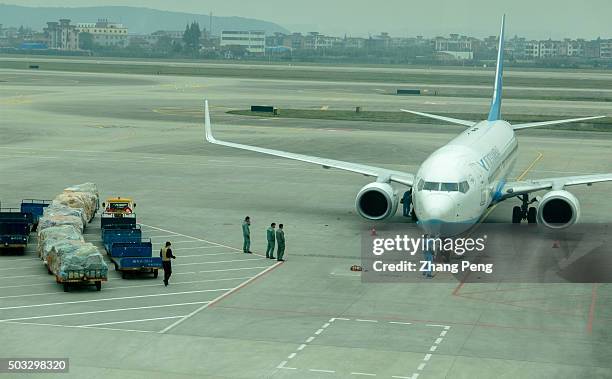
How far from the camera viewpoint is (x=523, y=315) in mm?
35656

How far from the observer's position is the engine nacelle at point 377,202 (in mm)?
49531

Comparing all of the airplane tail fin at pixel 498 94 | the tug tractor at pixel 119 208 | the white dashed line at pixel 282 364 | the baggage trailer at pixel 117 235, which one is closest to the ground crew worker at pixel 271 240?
the baggage trailer at pixel 117 235

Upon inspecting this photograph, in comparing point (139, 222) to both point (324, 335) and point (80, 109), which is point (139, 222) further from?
point (80, 109)

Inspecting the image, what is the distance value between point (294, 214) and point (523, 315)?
2124cm

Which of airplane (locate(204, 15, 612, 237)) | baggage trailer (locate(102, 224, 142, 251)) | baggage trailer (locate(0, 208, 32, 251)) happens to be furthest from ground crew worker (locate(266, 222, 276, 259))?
baggage trailer (locate(0, 208, 32, 251))

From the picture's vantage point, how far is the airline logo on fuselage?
1872 inches

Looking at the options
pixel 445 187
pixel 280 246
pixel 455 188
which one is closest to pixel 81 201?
pixel 280 246

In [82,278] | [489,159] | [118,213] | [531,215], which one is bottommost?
[82,278]

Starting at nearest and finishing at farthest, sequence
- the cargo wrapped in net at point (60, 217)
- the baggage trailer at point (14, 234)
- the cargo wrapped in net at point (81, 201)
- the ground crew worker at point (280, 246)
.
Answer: the baggage trailer at point (14, 234)
the ground crew worker at point (280, 246)
the cargo wrapped in net at point (60, 217)
the cargo wrapped in net at point (81, 201)

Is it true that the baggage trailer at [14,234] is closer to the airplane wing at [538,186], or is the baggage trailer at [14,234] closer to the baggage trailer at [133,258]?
the baggage trailer at [133,258]

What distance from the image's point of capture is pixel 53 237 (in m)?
41.6

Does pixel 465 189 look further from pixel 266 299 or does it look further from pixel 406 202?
pixel 406 202

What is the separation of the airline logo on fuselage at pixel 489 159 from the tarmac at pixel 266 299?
12.4ft

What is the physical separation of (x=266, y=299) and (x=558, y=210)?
664 inches
